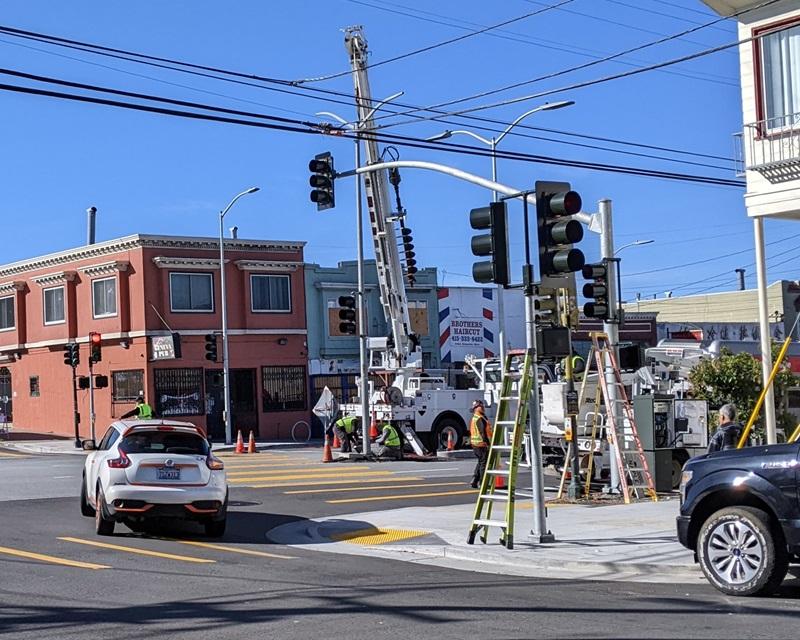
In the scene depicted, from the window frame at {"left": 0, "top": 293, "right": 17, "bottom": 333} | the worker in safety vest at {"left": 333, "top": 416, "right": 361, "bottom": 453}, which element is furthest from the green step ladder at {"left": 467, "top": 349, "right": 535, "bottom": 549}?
the window frame at {"left": 0, "top": 293, "right": 17, "bottom": 333}

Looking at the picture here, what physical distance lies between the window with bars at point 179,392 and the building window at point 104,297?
3.59 m

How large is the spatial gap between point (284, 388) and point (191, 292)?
5.68 meters

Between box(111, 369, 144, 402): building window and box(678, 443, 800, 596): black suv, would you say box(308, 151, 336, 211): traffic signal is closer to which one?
box(678, 443, 800, 596): black suv

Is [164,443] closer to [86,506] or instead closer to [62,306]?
[86,506]

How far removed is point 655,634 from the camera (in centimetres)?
887

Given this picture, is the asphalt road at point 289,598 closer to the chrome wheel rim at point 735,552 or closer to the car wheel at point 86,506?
the chrome wheel rim at point 735,552

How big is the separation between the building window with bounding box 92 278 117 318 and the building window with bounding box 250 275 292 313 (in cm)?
552

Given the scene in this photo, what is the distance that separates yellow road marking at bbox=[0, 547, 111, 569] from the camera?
42.9 feet

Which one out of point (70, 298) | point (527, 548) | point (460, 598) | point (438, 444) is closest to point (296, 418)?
point (70, 298)

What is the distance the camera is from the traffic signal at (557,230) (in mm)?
14164

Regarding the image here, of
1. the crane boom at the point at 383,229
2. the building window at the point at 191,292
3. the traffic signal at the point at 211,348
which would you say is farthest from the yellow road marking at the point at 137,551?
the building window at the point at 191,292

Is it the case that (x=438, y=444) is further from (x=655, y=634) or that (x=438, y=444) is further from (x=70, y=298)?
(x=655, y=634)

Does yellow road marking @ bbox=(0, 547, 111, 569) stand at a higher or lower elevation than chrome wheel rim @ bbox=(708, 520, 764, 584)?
lower

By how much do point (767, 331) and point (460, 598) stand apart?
10.5m
